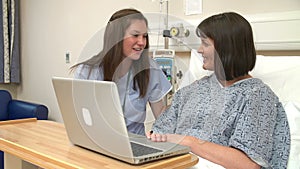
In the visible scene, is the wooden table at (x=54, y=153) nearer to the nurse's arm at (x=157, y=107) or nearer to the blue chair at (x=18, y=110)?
the nurse's arm at (x=157, y=107)

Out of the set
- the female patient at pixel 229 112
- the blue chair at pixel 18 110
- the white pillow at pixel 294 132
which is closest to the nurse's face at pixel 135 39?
the female patient at pixel 229 112

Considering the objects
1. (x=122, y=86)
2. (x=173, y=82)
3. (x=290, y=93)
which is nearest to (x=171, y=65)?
(x=173, y=82)

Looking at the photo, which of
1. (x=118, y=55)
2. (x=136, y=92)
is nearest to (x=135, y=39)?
(x=118, y=55)

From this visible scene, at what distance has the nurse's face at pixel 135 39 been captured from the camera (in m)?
1.52

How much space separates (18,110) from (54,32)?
793 mm

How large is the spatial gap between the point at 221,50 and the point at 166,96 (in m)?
0.50

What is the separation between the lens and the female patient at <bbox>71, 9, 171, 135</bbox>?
5.08ft

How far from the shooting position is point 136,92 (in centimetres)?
170

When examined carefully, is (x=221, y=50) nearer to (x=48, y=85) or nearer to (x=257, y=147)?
(x=257, y=147)

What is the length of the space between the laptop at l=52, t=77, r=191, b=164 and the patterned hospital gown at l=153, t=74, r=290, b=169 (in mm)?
317

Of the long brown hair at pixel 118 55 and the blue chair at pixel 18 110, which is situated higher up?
the long brown hair at pixel 118 55

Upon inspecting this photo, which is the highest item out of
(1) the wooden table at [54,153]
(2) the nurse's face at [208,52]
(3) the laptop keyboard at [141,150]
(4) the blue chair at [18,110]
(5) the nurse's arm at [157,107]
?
(2) the nurse's face at [208,52]

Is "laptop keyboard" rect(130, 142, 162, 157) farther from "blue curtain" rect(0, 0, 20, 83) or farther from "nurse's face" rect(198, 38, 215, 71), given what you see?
"blue curtain" rect(0, 0, 20, 83)

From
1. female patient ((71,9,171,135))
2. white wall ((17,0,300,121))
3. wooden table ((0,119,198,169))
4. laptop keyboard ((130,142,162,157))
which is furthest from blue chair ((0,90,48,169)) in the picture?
laptop keyboard ((130,142,162,157))
